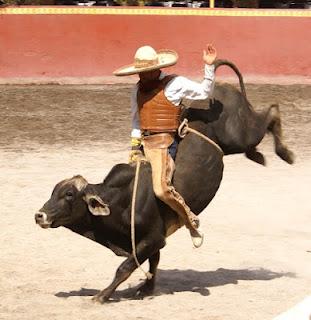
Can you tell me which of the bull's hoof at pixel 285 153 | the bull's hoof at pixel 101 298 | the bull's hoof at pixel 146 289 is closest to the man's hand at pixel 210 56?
the bull's hoof at pixel 285 153

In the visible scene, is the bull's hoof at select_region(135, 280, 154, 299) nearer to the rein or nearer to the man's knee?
the rein

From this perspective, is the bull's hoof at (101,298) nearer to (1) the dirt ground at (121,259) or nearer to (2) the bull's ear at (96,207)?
(1) the dirt ground at (121,259)

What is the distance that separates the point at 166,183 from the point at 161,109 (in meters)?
0.49

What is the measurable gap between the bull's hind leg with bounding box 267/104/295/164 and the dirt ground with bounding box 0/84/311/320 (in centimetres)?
88

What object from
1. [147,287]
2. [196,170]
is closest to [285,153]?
[196,170]

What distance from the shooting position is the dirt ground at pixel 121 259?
6555 millimetres

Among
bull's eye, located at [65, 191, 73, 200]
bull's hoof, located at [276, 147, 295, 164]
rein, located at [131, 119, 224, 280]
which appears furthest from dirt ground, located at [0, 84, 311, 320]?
bull's hoof, located at [276, 147, 295, 164]

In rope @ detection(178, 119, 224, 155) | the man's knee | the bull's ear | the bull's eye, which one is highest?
rope @ detection(178, 119, 224, 155)

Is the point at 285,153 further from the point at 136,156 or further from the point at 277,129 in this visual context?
the point at 136,156

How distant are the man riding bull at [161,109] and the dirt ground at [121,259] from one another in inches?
28.0

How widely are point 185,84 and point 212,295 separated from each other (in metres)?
1.45

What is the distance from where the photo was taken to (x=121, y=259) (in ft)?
25.4

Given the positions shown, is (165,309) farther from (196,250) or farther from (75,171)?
(75,171)

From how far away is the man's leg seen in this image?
645 centimetres
